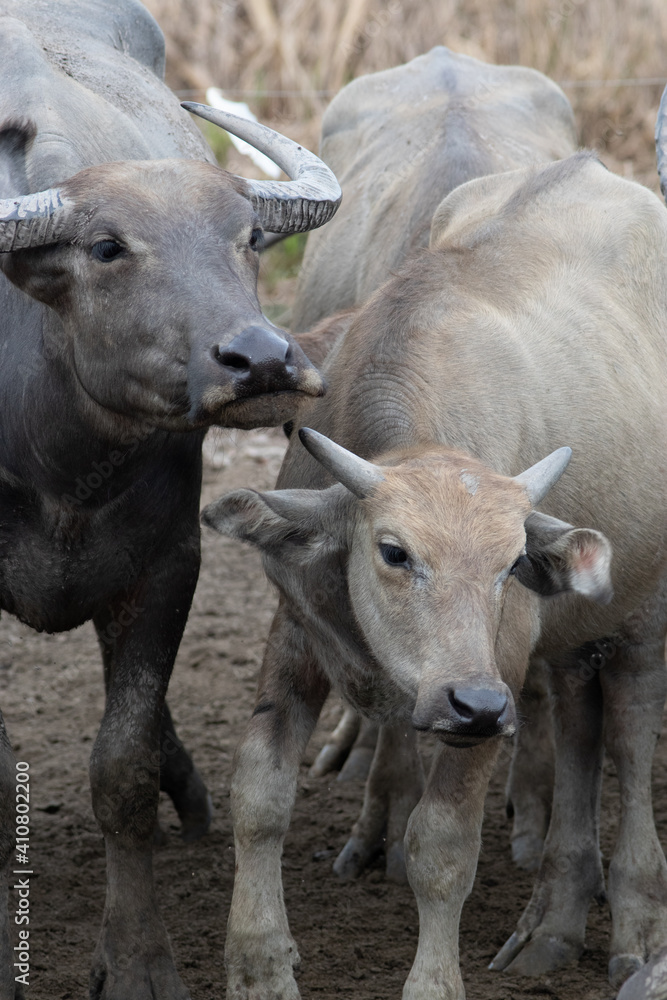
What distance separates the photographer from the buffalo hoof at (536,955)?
4.74 metres

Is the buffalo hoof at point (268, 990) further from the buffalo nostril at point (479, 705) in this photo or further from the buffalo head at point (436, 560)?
the buffalo nostril at point (479, 705)

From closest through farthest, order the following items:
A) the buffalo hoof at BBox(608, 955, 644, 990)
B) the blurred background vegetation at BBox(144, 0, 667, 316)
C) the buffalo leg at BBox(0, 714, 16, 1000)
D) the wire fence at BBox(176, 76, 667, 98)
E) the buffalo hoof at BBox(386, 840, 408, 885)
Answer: the buffalo leg at BBox(0, 714, 16, 1000) < the buffalo hoof at BBox(608, 955, 644, 990) < the buffalo hoof at BBox(386, 840, 408, 885) < the wire fence at BBox(176, 76, 667, 98) < the blurred background vegetation at BBox(144, 0, 667, 316)

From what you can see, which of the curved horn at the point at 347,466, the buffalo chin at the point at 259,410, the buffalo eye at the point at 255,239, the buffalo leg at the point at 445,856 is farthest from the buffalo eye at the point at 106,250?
the buffalo leg at the point at 445,856

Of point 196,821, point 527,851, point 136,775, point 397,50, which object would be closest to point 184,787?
point 196,821

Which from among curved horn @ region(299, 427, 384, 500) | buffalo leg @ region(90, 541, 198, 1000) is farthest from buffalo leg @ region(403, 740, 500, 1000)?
buffalo leg @ region(90, 541, 198, 1000)

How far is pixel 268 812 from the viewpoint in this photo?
4246 mm

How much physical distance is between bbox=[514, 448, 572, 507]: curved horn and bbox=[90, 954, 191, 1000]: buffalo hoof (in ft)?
6.51

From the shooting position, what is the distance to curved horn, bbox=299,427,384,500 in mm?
3928

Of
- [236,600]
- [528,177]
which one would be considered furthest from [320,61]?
[528,177]

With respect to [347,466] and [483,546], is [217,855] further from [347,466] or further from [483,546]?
[483,546]

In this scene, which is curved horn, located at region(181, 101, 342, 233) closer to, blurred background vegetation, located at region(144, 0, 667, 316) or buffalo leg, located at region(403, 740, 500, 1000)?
buffalo leg, located at region(403, 740, 500, 1000)

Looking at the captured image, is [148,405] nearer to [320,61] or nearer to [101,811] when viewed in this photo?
[101,811]

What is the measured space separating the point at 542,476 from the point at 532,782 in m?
2.06

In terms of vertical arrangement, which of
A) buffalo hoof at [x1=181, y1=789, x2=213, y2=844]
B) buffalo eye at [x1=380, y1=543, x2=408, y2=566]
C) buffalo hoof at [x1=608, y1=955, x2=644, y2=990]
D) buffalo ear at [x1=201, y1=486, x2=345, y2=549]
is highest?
buffalo eye at [x1=380, y1=543, x2=408, y2=566]
